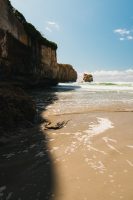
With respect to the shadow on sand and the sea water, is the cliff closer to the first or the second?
the sea water

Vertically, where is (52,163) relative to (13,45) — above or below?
below

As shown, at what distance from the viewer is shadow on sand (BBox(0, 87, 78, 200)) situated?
2.57 m

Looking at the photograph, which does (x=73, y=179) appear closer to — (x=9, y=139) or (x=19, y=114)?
(x=9, y=139)

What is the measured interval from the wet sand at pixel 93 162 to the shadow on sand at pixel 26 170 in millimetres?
110

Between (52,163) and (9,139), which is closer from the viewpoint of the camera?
(52,163)

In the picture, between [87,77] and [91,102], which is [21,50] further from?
[87,77]

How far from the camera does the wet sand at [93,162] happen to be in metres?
2.53

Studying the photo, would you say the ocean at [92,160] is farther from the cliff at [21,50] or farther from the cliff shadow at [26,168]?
the cliff at [21,50]

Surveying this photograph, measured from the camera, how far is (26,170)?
316cm

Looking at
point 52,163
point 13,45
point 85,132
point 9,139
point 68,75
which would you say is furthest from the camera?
point 68,75

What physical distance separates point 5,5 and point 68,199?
49.4 feet

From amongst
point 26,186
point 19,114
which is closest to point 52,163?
point 26,186

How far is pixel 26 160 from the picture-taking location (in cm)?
354

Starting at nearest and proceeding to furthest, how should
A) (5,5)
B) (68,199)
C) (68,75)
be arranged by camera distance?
(68,199) < (5,5) < (68,75)
